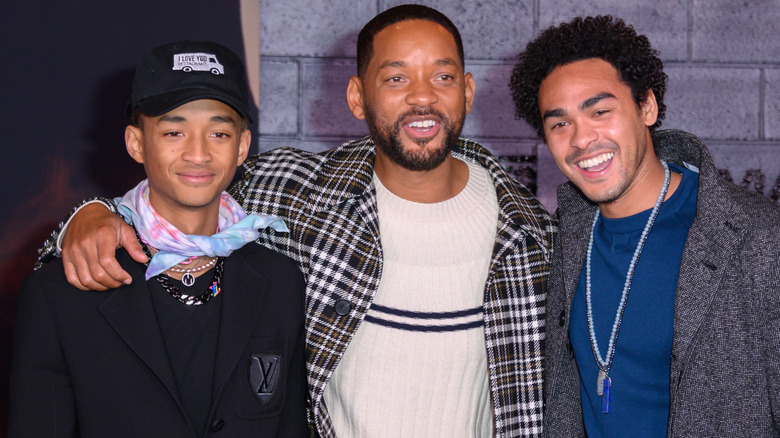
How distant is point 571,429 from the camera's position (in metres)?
1.86

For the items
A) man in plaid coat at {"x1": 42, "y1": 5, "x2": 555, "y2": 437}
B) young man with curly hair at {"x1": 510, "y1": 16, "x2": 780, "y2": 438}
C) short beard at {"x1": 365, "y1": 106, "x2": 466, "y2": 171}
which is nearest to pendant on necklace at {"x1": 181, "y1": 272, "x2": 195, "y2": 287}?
man in plaid coat at {"x1": 42, "y1": 5, "x2": 555, "y2": 437}

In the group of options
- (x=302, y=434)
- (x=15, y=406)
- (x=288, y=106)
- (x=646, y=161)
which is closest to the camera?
(x=15, y=406)

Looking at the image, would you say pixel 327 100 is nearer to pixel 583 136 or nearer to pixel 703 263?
pixel 583 136

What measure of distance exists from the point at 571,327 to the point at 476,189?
55cm

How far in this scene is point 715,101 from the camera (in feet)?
9.89

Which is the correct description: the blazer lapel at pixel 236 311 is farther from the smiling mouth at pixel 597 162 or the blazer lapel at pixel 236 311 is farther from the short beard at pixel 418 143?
the smiling mouth at pixel 597 162

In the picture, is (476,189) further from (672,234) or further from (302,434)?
(302,434)

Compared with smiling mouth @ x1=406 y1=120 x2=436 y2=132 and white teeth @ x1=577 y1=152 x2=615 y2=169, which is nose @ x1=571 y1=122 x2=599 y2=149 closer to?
white teeth @ x1=577 y1=152 x2=615 y2=169

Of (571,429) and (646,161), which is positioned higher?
(646,161)

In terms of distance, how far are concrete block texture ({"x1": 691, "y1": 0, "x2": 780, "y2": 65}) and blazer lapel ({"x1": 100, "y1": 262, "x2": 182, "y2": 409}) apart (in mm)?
2646

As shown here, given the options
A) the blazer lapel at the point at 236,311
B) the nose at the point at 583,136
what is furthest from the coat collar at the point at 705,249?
the blazer lapel at the point at 236,311

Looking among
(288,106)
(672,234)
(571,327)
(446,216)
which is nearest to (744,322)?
(672,234)

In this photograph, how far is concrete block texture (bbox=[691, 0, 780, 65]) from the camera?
2988 mm

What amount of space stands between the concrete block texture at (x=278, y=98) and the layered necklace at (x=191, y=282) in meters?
1.42
